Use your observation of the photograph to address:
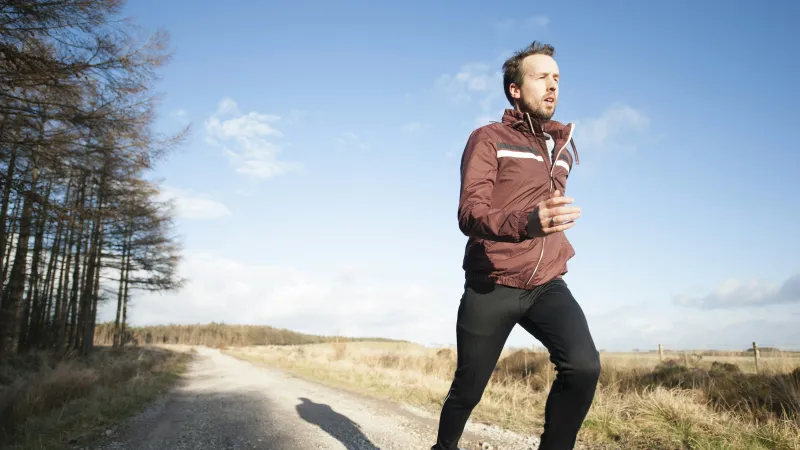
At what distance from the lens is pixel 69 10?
817 cm

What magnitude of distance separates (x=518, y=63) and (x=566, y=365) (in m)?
1.72

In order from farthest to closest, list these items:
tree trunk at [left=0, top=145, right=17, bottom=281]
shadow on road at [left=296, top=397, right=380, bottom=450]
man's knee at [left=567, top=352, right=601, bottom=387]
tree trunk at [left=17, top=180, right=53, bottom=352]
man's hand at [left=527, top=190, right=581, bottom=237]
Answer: tree trunk at [left=17, top=180, right=53, bottom=352] → tree trunk at [left=0, top=145, right=17, bottom=281] → shadow on road at [left=296, top=397, right=380, bottom=450] → man's knee at [left=567, top=352, right=601, bottom=387] → man's hand at [left=527, top=190, right=581, bottom=237]

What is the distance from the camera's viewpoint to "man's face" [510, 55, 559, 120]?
2.74 meters

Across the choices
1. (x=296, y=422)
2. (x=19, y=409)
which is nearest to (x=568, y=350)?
(x=296, y=422)

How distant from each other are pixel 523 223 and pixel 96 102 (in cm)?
969

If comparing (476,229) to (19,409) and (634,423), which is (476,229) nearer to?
(634,423)

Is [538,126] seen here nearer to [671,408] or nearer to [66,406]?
[671,408]

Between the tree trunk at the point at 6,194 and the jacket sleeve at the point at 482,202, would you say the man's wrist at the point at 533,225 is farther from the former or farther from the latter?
the tree trunk at the point at 6,194

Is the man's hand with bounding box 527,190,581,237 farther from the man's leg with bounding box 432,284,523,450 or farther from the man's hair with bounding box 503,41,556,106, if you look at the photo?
the man's hair with bounding box 503,41,556,106

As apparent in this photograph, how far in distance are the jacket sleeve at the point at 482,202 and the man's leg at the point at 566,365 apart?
0.63 meters

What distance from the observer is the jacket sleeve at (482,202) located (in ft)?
6.43

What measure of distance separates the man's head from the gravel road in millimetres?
3573

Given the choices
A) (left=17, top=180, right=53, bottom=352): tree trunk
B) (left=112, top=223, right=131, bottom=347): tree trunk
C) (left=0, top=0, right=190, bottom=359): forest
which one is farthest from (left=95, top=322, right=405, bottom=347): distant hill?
(left=0, top=0, right=190, bottom=359): forest

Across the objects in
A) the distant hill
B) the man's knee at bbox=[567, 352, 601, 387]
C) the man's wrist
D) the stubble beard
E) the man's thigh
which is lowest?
the distant hill
